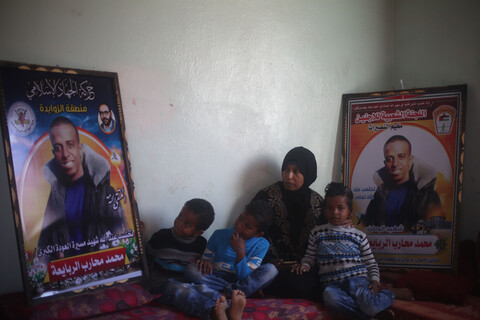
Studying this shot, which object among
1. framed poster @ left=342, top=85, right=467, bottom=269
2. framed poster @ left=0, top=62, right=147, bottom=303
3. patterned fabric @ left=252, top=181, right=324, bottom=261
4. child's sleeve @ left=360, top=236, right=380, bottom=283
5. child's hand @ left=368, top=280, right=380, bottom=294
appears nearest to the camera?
framed poster @ left=0, top=62, right=147, bottom=303

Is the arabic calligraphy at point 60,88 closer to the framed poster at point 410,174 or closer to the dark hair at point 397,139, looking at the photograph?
the framed poster at point 410,174

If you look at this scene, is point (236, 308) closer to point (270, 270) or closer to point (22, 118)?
point (270, 270)

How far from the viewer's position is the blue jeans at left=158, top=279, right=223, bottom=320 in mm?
2138

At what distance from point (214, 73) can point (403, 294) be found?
1.80 meters

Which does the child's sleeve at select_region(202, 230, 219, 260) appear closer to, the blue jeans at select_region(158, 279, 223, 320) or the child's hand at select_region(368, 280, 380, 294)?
the blue jeans at select_region(158, 279, 223, 320)

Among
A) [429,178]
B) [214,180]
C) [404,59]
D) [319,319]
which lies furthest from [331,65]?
[319,319]

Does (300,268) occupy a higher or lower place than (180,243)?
lower

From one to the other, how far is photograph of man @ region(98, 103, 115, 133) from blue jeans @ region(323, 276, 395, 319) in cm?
149

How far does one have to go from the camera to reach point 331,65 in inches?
136

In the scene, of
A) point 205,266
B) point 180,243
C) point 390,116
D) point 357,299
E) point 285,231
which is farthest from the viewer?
point 390,116

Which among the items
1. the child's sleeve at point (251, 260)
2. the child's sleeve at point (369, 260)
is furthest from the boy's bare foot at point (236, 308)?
the child's sleeve at point (369, 260)

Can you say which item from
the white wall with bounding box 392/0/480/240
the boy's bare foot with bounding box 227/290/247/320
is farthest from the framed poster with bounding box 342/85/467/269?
the boy's bare foot with bounding box 227/290/247/320

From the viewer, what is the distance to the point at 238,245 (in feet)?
7.99

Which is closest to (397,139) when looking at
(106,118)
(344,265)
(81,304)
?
(344,265)
